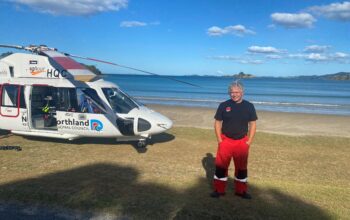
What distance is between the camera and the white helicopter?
9797 mm

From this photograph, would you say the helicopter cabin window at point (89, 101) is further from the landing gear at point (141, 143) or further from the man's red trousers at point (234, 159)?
the man's red trousers at point (234, 159)

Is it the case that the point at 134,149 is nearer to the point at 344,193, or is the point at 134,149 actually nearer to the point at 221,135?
the point at 221,135

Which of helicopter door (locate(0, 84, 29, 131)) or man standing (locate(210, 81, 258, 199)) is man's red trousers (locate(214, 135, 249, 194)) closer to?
man standing (locate(210, 81, 258, 199))

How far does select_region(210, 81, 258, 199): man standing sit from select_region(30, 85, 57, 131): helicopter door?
6.13 metres

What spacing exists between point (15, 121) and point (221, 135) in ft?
23.3

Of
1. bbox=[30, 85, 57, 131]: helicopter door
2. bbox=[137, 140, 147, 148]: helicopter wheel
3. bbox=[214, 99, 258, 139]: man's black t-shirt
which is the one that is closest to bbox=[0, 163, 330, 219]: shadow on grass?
A: bbox=[214, 99, 258, 139]: man's black t-shirt

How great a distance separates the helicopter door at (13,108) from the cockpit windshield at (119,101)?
2.59 m

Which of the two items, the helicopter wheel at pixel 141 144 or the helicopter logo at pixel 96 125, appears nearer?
the helicopter logo at pixel 96 125

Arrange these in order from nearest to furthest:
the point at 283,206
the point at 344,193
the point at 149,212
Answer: the point at 149,212
the point at 283,206
the point at 344,193

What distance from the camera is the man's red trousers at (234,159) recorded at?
6102mm

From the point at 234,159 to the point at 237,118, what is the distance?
751mm

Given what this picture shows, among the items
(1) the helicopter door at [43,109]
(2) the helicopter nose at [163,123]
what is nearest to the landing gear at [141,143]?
(2) the helicopter nose at [163,123]

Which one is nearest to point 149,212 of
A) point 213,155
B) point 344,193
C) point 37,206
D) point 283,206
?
point 37,206

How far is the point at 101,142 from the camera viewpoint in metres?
11.0
